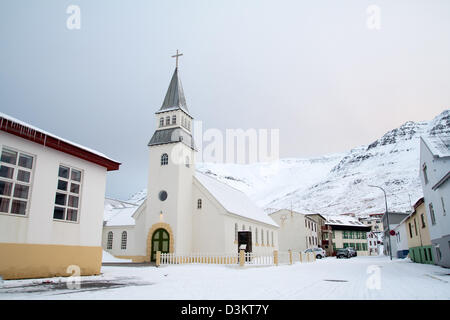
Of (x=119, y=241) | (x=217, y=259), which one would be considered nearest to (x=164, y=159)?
(x=217, y=259)

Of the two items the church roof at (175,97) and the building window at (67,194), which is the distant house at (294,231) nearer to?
the church roof at (175,97)

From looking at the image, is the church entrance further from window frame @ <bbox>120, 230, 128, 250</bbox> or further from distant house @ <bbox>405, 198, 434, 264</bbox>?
distant house @ <bbox>405, 198, 434, 264</bbox>

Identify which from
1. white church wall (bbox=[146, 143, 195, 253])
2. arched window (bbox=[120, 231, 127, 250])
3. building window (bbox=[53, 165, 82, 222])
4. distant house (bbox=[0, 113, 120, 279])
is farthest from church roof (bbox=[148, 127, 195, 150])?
building window (bbox=[53, 165, 82, 222])

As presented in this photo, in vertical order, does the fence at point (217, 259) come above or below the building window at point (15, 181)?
below

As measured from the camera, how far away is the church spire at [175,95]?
32219mm

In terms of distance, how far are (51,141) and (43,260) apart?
4928 millimetres

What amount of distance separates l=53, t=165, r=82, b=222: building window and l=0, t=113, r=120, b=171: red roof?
2.85ft

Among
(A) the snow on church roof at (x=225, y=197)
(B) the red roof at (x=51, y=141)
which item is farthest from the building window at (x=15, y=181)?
(A) the snow on church roof at (x=225, y=197)

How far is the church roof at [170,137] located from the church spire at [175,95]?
2567 millimetres

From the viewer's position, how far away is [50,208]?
13812 millimetres

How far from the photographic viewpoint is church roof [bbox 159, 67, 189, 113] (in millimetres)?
32072

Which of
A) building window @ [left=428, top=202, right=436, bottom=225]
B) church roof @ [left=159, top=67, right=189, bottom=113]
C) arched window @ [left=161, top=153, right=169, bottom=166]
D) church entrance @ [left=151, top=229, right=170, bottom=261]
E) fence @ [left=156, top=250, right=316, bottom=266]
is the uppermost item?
church roof @ [left=159, top=67, right=189, bottom=113]

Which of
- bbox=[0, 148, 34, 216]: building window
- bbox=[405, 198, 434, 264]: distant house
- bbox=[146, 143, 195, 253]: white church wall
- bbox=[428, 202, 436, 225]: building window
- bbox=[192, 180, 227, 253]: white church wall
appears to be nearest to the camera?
bbox=[0, 148, 34, 216]: building window
